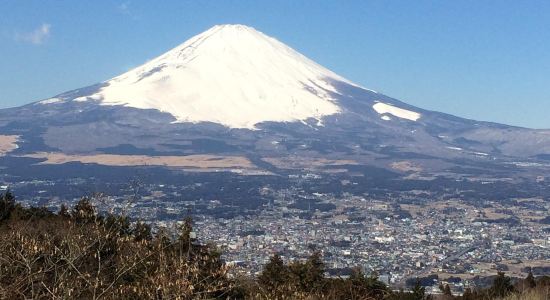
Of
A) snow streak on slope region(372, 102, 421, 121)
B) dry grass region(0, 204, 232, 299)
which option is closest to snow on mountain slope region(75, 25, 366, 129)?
snow streak on slope region(372, 102, 421, 121)

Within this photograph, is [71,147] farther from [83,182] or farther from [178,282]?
[178,282]

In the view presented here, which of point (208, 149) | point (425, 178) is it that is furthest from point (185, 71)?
point (425, 178)

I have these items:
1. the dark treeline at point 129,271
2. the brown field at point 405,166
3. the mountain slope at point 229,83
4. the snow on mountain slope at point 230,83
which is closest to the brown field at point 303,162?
the brown field at point 405,166

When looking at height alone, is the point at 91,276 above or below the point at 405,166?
below

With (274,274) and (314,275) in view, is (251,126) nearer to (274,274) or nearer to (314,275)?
(274,274)

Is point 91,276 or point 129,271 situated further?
point 129,271

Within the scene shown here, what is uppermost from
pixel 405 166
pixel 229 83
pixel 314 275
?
pixel 229 83

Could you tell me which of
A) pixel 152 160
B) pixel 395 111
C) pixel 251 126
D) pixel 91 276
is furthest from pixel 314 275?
pixel 395 111

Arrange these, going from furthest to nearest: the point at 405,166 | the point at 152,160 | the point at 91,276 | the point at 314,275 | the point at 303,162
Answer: the point at 405,166 → the point at 303,162 → the point at 152,160 → the point at 314,275 → the point at 91,276
